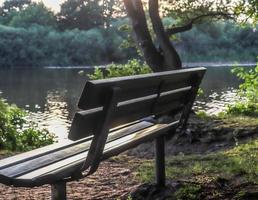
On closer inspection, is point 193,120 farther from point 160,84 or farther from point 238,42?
point 238,42

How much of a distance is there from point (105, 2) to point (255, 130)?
65995 mm

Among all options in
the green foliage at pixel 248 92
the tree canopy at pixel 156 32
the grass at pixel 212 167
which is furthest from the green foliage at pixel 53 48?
the grass at pixel 212 167

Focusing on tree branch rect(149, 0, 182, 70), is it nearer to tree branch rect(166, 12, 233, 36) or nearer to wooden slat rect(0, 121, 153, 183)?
tree branch rect(166, 12, 233, 36)

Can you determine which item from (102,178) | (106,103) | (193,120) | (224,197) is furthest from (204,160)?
(193,120)

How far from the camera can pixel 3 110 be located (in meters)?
9.07

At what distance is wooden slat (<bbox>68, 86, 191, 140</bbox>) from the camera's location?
2.74 m

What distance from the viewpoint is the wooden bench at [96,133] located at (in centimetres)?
262

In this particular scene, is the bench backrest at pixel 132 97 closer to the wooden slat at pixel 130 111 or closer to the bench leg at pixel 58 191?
the wooden slat at pixel 130 111

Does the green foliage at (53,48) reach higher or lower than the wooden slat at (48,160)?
lower

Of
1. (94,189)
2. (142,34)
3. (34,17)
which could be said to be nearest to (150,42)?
(142,34)

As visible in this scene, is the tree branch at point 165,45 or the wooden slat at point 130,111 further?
the tree branch at point 165,45

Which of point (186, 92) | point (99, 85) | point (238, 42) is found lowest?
point (238, 42)

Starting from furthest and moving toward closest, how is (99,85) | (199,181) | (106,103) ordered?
(199,181)
(106,103)
(99,85)

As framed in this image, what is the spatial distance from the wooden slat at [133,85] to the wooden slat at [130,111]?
0.05m
